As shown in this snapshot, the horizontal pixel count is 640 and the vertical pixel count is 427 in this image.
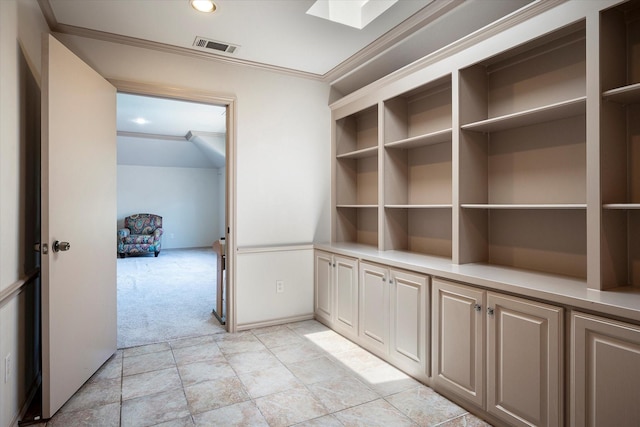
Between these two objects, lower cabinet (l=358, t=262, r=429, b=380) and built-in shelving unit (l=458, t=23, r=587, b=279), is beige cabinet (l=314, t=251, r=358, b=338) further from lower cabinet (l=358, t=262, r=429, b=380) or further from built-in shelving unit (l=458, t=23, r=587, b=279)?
built-in shelving unit (l=458, t=23, r=587, b=279)

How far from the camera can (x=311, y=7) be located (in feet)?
8.18

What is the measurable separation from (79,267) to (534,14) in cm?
304

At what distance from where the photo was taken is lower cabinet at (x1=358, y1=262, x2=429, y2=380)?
2.37 m

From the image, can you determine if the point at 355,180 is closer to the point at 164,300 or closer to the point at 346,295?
the point at 346,295

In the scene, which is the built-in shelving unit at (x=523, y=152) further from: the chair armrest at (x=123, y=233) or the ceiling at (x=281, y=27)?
the chair armrest at (x=123, y=233)

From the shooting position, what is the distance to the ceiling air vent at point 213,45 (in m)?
2.97

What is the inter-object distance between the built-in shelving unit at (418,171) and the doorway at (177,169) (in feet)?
12.7

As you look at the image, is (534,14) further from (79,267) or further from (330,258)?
(79,267)

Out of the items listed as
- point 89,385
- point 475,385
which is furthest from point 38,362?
point 475,385

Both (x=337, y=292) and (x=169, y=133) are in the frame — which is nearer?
(x=337, y=292)

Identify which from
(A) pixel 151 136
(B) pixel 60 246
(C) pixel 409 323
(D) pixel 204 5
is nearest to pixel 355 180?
(C) pixel 409 323

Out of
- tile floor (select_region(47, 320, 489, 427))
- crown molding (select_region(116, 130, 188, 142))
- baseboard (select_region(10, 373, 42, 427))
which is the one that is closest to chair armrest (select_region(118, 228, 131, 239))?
crown molding (select_region(116, 130, 188, 142))

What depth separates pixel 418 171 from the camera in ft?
10.1

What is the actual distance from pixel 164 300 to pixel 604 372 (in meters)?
4.43
